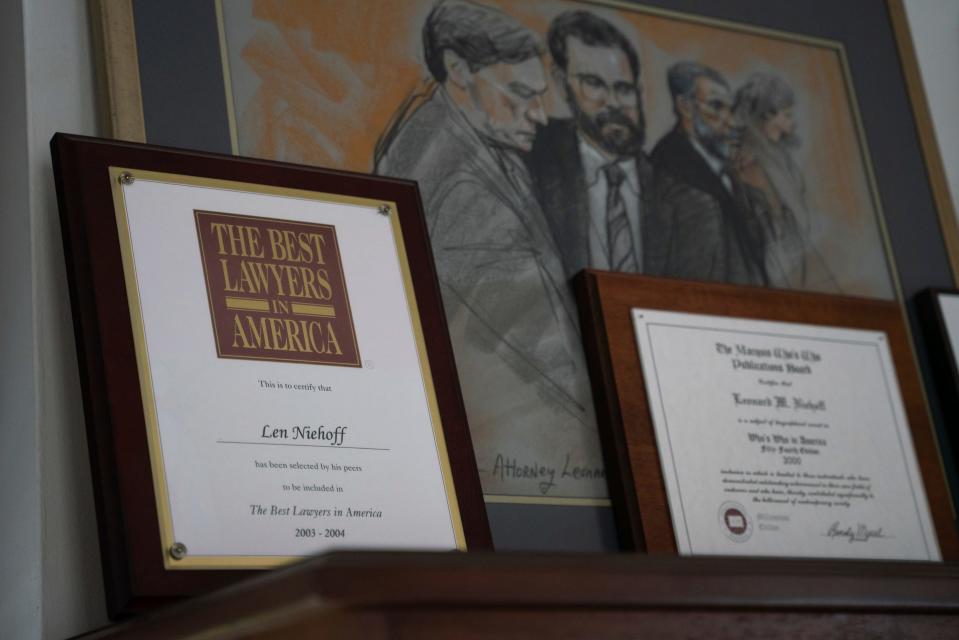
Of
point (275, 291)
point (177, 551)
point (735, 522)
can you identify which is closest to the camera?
point (177, 551)

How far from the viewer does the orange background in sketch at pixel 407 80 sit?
5.66 ft

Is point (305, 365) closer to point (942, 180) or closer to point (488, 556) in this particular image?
point (488, 556)

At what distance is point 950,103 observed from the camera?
232 cm

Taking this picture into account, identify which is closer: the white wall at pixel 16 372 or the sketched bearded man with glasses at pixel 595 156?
the white wall at pixel 16 372

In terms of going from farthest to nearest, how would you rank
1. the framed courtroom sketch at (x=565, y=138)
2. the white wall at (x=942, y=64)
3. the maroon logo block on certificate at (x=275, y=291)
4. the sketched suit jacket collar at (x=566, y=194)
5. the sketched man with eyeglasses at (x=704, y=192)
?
the white wall at (x=942, y=64) < the sketched man with eyeglasses at (x=704, y=192) < the sketched suit jacket collar at (x=566, y=194) < the framed courtroom sketch at (x=565, y=138) < the maroon logo block on certificate at (x=275, y=291)

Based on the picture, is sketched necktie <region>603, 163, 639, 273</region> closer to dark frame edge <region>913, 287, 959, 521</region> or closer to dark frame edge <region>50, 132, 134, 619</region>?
dark frame edge <region>913, 287, 959, 521</region>

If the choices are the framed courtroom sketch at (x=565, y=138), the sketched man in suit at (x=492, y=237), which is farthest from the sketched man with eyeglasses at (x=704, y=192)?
the sketched man in suit at (x=492, y=237)

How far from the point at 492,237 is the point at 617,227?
0.70ft

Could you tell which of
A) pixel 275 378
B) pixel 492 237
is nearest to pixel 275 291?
pixel 275 378

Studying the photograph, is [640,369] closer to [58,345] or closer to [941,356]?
[941,356]

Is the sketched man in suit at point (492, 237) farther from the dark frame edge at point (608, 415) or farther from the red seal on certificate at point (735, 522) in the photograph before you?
the red seal on certificate at point (735, 522)

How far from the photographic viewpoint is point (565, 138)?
1.93 meters

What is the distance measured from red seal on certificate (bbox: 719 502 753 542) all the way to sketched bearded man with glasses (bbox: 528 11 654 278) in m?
0.37

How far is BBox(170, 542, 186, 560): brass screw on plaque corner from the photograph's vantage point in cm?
131
